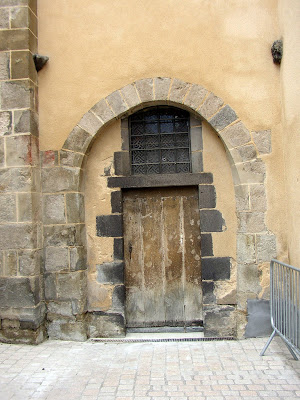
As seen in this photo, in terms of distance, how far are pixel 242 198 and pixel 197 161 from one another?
2.30 feet

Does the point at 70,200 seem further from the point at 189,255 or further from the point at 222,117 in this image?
the point at 222,117

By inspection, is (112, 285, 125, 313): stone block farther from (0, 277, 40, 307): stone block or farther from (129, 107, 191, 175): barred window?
(129, 107, 191, 175): barred window

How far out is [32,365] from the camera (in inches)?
139

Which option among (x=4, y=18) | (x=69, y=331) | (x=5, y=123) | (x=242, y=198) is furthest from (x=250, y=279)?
(x=4, y=18)

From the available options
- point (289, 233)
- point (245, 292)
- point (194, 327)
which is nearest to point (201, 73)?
point (289, 233)

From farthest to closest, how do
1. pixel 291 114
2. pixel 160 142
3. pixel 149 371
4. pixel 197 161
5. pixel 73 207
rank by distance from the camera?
pixel 160 142 → pixel 197 161 → pixel 73 207 → pixel 291 114 → pixel 149 371

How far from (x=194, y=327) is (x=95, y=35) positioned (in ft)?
12.4

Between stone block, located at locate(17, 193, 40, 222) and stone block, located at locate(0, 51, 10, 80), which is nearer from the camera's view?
stone block, located at locate(17, 193, 40, 222)

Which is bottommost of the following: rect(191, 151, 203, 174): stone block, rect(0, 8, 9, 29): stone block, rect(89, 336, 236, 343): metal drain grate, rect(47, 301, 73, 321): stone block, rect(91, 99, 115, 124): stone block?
rect(89, 336, 236, 343): metal drain grate

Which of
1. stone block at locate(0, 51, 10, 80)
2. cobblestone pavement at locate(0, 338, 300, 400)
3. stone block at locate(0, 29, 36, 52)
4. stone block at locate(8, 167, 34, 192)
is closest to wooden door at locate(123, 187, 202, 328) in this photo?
cobblestone pavement at locate(0, 338, 300, 400)

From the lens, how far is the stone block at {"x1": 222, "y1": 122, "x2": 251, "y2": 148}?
4.13 m

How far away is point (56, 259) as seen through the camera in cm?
425

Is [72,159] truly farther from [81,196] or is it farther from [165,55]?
[165,55]

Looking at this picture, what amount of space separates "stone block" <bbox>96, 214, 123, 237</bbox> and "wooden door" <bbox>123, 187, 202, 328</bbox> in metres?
0.13
